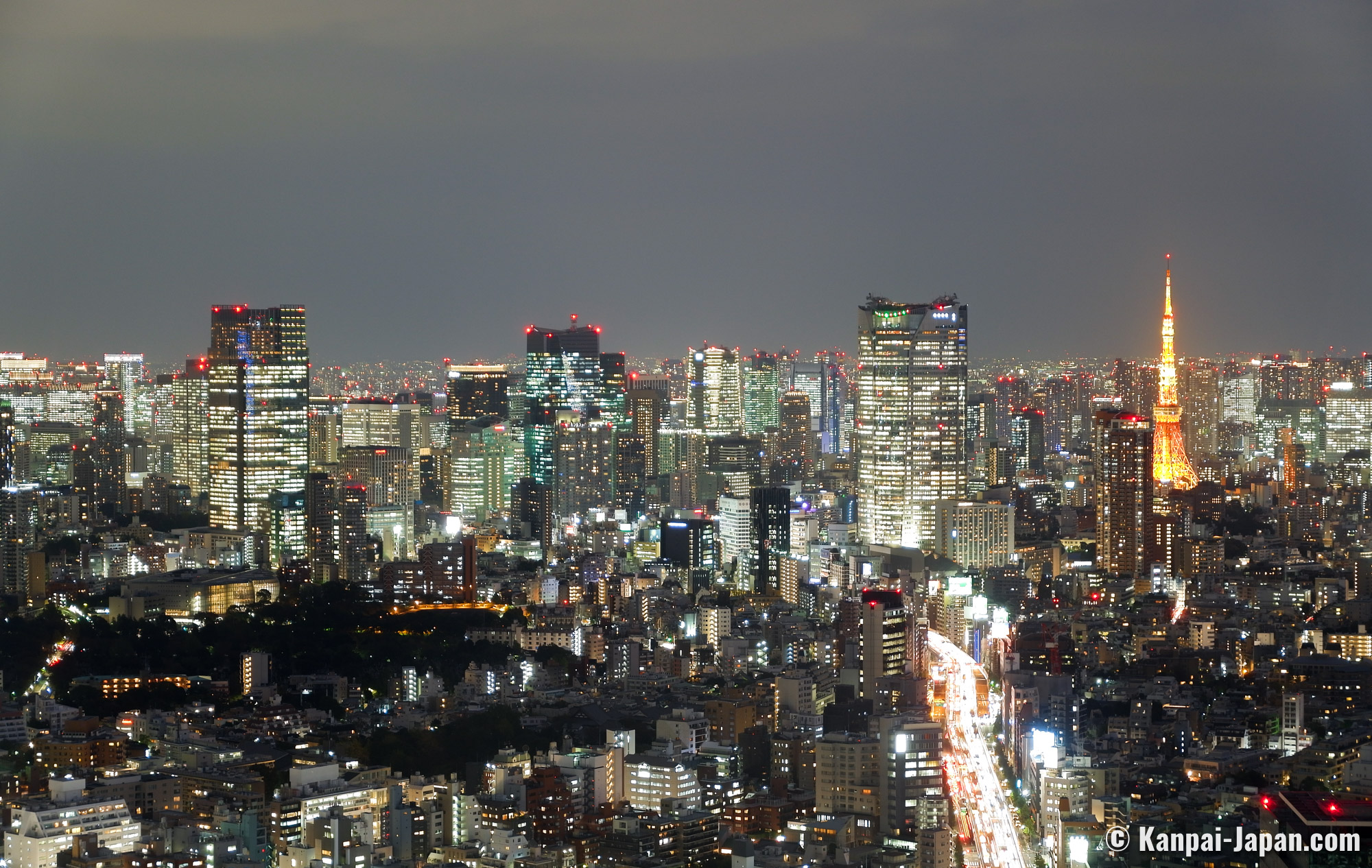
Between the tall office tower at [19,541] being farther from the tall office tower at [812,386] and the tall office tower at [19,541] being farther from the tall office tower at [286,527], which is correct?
the tall office tower at [812,386]

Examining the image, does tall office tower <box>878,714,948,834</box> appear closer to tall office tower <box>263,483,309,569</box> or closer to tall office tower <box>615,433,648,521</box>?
tall office tower <box>263,483,309,569</box>

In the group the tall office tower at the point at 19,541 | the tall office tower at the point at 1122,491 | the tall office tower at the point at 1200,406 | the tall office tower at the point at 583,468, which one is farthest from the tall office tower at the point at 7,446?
the tall office tower at the point at 1200,406

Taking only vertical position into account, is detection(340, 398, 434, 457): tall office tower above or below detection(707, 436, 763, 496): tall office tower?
above

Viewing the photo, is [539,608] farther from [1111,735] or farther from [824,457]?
[824,457]

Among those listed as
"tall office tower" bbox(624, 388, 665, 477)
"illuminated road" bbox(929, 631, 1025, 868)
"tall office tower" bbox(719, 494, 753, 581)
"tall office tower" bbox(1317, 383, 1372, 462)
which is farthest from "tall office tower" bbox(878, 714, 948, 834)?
"tall office tower" bbox(624, 388, 665, 477)

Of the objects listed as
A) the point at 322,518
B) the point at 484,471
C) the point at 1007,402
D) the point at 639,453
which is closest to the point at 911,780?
the point at 322,518
